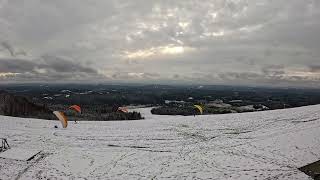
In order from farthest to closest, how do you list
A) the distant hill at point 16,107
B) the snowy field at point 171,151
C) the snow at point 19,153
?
1. the distant hill at point 16,107
2. the snow at point 19,153
3. the snowy field at point 171,151

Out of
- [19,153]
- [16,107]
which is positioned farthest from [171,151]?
[16,107]

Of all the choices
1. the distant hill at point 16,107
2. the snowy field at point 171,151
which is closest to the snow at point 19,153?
the snowy field at point 171,151

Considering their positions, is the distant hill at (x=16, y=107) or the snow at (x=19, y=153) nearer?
the snow at (x=19, y=153)

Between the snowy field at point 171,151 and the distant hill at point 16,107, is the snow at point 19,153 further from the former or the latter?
the distant hill at point 16,107

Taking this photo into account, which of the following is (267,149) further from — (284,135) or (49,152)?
(49,152)

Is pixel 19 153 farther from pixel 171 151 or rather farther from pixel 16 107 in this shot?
pixel 16 107

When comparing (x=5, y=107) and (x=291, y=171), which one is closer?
(x=291, y=171)

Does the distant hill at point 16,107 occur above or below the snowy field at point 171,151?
above

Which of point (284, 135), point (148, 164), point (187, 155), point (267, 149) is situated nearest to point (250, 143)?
point (267, 149)
